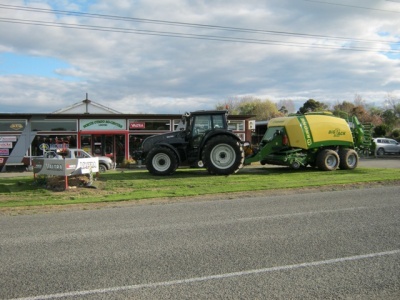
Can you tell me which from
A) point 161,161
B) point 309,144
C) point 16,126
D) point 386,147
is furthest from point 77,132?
point 386,147

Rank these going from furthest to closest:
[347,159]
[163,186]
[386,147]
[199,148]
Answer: [386,147] → [347,159] → [199,148] → [163,186]

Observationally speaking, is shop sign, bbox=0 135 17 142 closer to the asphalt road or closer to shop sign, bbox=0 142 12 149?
shop sign, bbox=0 142 12 149

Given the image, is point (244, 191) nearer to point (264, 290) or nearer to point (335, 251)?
point (335, 251)

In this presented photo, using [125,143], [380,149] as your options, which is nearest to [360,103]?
[380,149]

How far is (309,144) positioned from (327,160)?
118 centimetres

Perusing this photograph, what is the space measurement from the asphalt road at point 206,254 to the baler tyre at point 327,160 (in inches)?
340

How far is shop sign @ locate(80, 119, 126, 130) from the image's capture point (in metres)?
33.9

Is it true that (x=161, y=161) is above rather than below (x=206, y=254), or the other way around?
above

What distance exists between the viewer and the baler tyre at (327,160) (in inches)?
720

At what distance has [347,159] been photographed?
62.3 ft

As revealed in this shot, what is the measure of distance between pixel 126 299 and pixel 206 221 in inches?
163

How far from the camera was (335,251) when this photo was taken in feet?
19.5

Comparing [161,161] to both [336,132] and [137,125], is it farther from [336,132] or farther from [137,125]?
[137,125]

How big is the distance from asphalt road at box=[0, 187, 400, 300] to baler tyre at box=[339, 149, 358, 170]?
9.50 m
